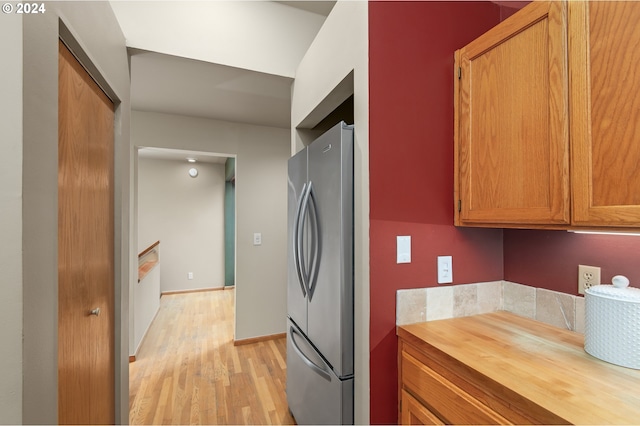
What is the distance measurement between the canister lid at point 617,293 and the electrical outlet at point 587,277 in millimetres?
193

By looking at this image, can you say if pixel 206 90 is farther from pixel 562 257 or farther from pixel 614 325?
pixel 614 325

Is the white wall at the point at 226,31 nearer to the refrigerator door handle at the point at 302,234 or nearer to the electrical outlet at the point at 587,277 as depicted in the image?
the refrigerator door handle at the point at 302,234

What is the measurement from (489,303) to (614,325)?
56 cm

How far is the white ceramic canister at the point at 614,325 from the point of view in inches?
35.3

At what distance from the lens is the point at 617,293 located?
94 centimetres

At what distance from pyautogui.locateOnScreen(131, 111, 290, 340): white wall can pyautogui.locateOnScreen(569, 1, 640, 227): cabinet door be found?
9.53ft

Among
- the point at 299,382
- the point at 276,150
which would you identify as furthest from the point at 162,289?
the point at 299,382

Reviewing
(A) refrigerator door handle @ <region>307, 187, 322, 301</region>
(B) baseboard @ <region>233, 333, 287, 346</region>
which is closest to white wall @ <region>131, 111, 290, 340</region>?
(B) baseboard @ <region>233, 333, 287, 346</region>

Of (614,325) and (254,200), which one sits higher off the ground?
(254,200)

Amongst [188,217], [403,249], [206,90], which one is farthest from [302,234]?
[188,217]

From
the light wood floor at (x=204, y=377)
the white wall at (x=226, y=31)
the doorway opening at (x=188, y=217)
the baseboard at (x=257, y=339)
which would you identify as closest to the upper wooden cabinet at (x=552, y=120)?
the white wall at (x=226, y=31)

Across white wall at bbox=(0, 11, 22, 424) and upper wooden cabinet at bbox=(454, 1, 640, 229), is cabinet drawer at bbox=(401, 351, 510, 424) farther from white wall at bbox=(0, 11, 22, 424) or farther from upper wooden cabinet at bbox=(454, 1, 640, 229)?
white wall at bbox=(0, 11, 22, 424)

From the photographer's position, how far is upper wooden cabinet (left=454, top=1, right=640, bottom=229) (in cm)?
86

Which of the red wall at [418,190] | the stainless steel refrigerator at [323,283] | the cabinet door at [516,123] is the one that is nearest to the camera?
the cabinet door at [516,123]
